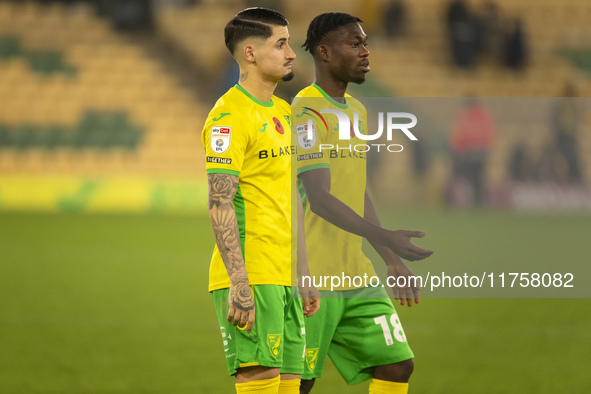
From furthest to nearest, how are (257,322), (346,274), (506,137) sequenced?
(506,137) → (346,274) → (257,322)

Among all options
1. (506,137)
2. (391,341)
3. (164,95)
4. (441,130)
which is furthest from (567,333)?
(164,95)

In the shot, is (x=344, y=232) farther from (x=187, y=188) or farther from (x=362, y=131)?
(x=187, y=188)

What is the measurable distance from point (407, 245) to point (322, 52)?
92cm

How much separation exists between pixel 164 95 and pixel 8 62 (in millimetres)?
3850

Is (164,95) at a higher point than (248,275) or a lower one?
higher

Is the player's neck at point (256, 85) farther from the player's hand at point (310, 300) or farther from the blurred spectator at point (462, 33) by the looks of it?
the blurred spectator at point (462, 33)

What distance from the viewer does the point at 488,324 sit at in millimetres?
8008

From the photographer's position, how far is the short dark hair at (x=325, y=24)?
3771 mm

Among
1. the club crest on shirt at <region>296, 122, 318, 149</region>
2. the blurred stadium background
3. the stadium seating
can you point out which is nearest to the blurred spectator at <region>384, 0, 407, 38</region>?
the blurred stadium background

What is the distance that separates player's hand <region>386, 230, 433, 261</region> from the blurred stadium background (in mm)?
316

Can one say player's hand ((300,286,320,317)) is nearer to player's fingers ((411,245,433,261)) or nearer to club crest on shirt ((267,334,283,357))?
club crest on shirt ((267,334,283,357))

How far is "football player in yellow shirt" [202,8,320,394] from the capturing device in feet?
11.0

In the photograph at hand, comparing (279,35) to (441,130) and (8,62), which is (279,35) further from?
(8,62)

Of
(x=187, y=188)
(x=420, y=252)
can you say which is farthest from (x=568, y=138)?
(x=420, y=252)
